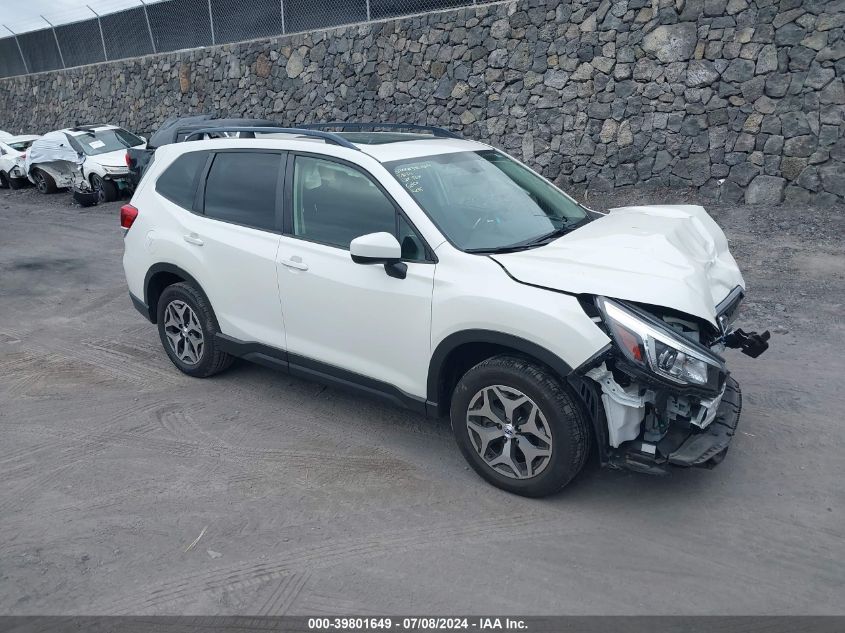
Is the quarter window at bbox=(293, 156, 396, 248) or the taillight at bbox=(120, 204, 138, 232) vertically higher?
the quarter window at bbox=(293, 156, 396, 248)

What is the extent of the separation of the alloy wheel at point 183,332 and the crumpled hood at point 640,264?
8.95ft

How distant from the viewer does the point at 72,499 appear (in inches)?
161

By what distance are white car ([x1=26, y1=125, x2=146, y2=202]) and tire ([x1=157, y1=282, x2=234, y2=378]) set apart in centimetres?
1144

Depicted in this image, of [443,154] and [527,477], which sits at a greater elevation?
[443,154]

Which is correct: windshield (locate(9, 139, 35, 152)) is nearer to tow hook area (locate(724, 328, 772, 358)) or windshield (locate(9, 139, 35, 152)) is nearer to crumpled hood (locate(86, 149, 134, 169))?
crumpled hood (locate(86, 149, 134, 169))

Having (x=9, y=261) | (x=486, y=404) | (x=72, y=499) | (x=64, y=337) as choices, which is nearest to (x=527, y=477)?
(x=486, y=404)

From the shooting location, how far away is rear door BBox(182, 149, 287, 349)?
192 inches

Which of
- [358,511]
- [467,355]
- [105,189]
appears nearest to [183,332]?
[358,511]

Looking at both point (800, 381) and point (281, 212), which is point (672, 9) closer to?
point (800, 381)

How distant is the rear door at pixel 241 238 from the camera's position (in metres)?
4.87

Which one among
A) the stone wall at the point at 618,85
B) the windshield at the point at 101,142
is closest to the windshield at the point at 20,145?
the windshield at the point at 101,142

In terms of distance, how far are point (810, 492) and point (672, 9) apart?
9511 mm

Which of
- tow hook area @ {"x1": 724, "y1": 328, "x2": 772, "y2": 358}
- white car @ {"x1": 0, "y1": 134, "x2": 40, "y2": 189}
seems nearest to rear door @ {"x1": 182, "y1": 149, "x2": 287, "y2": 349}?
tow hook area @ {"x1": 724, "y1": 328, "x2": 772, "y2": 358}

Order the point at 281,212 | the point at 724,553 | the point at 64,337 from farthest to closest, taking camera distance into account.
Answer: the point at 64,337 < the point at 281,212 < the point at 724,553
